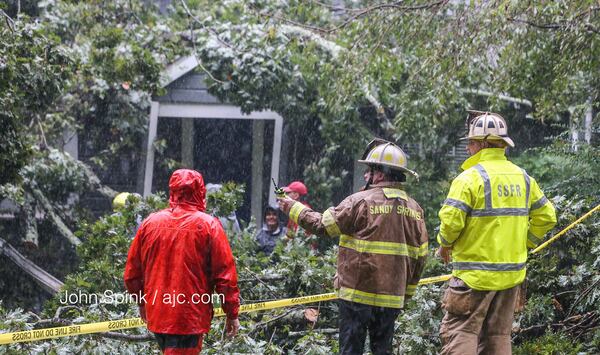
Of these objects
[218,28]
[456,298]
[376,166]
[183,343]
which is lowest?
[183,343]

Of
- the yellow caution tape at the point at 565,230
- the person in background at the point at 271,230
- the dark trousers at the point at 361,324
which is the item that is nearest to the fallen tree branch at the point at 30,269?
the person in background at the point at 271,230

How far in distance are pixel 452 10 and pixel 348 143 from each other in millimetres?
2972

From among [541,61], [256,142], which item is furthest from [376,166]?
[256,142]

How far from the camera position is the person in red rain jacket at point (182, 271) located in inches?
182

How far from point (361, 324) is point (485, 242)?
0.90 meters

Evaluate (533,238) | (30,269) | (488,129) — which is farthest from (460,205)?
(30,269)

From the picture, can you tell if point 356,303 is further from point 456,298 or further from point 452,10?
point 452,10

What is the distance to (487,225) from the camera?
15.9ft

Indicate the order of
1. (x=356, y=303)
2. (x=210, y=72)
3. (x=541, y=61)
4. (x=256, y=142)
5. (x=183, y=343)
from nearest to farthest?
1. (x=183, y=343)
2. (x=356, y=303)
3. (x=541, y=61)
4. (x=210, y=72)
5. (x=256, y=142)

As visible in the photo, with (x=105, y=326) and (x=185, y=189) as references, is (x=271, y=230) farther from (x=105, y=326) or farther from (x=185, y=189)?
(x=185, y=189)

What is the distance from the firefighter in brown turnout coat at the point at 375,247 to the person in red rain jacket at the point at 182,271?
69cm

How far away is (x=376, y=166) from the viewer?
205 inches

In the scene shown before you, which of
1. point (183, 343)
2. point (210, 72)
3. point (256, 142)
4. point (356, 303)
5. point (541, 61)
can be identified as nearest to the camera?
point (183, 343)

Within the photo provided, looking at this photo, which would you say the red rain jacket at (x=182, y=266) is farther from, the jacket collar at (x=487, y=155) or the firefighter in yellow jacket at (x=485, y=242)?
the jacket collar at (x=487, y=155)
